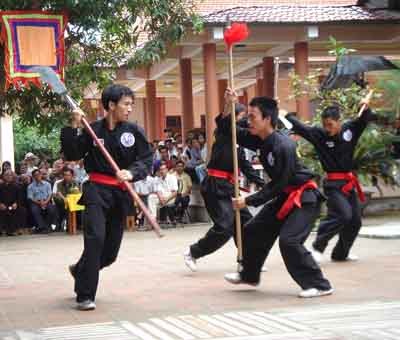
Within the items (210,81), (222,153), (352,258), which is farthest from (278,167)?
(210,81)

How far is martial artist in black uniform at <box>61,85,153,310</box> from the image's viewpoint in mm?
7223

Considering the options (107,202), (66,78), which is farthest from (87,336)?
(66,78)

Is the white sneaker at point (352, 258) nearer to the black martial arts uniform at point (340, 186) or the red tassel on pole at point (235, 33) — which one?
the black martial arts uniform at point (340, 186)

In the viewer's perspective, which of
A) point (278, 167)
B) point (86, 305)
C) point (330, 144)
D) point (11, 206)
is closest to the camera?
point (86, 305)

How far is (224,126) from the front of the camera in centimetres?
898

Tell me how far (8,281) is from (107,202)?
2508 millimetres

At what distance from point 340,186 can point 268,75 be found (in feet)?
45.5

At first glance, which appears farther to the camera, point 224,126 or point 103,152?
point 224,126

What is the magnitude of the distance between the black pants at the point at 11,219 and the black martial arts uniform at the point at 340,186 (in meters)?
8.48

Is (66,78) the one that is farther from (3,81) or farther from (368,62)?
(368,62)

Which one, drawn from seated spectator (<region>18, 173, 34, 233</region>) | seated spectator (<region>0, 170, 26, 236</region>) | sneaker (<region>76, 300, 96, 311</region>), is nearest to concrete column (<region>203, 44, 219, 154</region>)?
seated spectator (<region>18, 173, 34, 233</region>)

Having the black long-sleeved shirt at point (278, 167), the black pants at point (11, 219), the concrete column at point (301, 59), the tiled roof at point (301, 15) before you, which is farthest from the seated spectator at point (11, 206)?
the black long-sleeved shirt at point (278, 167)

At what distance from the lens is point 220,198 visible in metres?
9.17

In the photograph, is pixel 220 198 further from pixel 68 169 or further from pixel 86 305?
pixel 68 169
